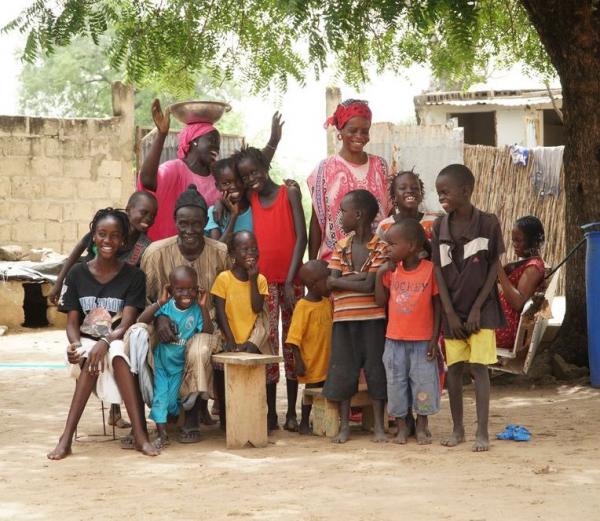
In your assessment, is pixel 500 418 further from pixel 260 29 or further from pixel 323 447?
pixel 260 29

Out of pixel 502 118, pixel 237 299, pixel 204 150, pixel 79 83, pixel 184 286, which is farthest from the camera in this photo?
pixel 79 83

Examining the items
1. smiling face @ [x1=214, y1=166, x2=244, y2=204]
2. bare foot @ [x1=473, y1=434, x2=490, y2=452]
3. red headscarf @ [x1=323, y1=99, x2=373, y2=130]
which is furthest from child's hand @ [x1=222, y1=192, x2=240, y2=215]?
bare foot @ [x1=473, y1=434, x2=490, y2=452]

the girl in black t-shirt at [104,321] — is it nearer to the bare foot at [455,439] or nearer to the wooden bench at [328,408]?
the wooden bench at [328,408]

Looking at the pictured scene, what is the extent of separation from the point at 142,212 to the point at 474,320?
209cm

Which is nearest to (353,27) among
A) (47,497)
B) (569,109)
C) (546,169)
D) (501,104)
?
(569,109)

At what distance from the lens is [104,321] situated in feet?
19.5

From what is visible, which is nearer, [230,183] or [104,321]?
[104,321]

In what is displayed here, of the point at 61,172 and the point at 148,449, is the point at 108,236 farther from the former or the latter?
the point at 61,172

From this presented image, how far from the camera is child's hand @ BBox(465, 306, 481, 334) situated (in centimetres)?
565

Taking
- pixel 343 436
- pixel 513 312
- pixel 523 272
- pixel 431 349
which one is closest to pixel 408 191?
pixel 431 349

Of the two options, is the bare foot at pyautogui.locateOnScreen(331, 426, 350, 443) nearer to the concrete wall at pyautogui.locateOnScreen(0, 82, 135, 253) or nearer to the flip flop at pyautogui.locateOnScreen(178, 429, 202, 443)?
the flip flop at pyautogui.locateOnScreen(178, 429, 202, 443)

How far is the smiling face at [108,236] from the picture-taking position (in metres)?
5.96

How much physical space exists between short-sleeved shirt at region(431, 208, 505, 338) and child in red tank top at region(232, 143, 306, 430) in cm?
100

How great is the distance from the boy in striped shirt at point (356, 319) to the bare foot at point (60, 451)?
1.47 meters
